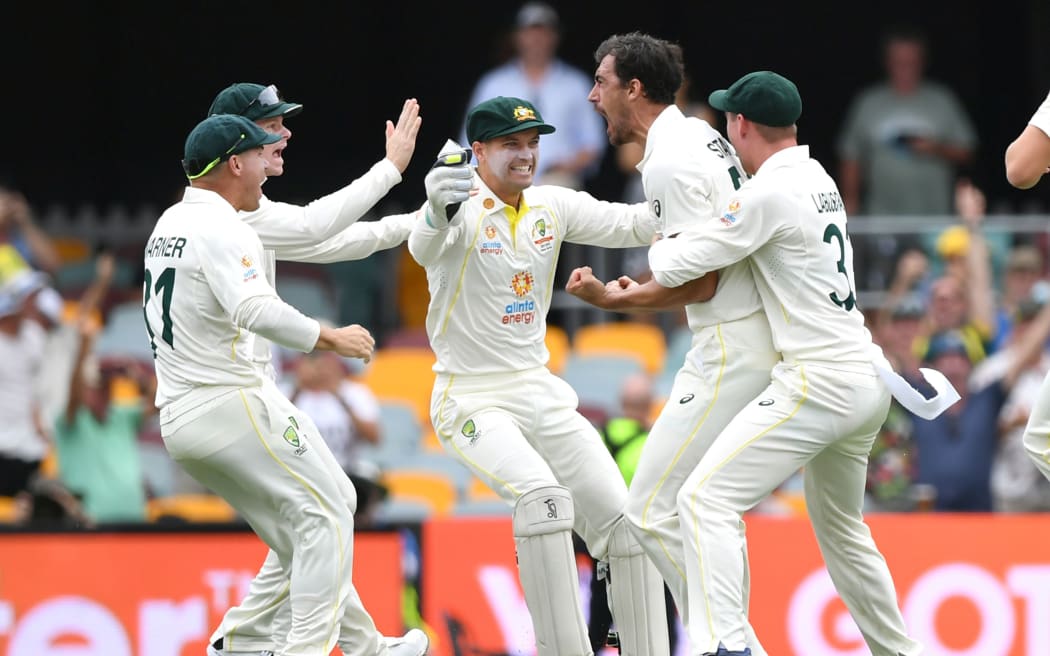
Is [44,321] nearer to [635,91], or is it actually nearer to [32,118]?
[32,118]

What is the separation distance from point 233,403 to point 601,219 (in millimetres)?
1700

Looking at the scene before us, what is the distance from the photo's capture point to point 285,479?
6879mm

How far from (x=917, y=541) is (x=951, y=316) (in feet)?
6.00

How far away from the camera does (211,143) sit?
22.7 ft

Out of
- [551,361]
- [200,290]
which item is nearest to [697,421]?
[200,290]

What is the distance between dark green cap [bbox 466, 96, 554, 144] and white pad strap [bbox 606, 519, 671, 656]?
5.23 feet

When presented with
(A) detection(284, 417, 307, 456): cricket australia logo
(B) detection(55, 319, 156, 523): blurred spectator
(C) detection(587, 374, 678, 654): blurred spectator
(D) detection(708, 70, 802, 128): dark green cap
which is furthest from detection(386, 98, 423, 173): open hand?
(B) detection(55, 319, 156, 523): blurred spectator

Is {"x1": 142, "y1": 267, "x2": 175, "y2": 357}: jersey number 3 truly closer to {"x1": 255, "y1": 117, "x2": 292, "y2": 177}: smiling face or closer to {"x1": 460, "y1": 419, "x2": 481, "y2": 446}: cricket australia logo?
{"x1": 255, "y1": 117, "x2": 292, "y2": 177}: smiling face

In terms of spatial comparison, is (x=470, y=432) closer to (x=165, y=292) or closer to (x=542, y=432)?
(x=542, y=432)

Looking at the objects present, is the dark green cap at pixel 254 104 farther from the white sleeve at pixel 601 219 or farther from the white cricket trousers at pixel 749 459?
the white cricket trousers at pixel 749 459

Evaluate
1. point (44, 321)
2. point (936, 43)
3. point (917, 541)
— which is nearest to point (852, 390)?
point (917, 541)

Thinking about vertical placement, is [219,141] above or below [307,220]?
above

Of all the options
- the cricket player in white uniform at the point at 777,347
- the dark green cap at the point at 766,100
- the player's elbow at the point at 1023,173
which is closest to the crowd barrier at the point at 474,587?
the cricket player in white uniform at the point at 777,347

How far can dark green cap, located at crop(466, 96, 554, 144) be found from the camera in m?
7.14
